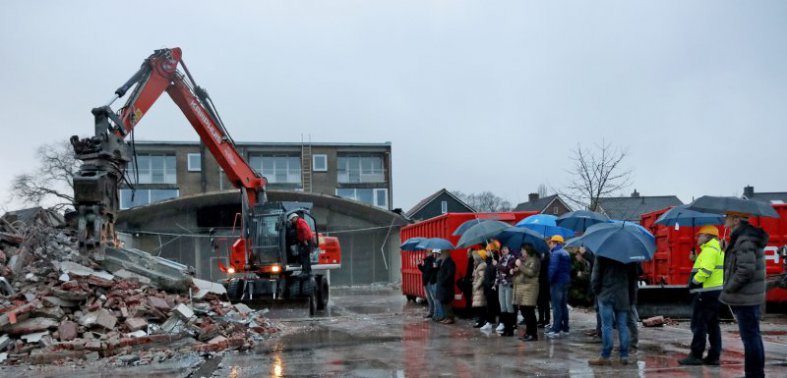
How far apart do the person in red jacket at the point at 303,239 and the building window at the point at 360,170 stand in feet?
111

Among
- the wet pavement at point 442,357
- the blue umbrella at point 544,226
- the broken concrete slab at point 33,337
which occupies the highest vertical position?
the blue umbrella at point 544,226

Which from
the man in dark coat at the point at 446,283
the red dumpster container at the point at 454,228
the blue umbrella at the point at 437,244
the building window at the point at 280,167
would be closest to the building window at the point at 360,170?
the building window at the point at 280,167

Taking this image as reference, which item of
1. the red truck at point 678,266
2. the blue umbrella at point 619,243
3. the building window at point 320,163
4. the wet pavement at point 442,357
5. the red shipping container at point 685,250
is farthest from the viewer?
the building window at point 320,163

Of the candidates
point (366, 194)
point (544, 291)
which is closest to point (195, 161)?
point (366, 194)

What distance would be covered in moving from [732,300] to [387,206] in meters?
46.3

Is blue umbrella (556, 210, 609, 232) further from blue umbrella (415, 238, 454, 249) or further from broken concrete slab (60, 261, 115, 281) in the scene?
broken concrete slab (60, 261, 115, 281)

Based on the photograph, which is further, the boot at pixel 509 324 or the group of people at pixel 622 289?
the boot at pixel 509 324

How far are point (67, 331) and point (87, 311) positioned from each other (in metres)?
0.83

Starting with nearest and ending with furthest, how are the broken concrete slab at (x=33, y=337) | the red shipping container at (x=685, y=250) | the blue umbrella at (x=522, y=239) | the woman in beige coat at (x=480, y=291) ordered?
the broken concrete slab at (x=33, y=337) → the blue umbrella at (x=522, y=239) → the woman in beige coat at (x=480, y=291) → the red shipping container at (x=685, y=250)

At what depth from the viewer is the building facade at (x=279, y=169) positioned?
159 feet

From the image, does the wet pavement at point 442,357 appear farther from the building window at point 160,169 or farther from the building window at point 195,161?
the building window at point 160,169

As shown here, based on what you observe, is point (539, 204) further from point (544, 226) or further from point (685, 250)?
point (544, 226)

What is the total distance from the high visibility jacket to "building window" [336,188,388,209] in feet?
141

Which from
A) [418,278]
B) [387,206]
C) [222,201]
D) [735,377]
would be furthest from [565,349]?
[387,206]
